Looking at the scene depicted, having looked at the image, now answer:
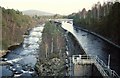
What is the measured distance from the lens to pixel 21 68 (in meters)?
27.2

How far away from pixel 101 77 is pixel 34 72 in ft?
43.1

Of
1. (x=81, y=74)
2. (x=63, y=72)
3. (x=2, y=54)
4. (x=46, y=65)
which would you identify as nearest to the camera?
(x=81, y=74)

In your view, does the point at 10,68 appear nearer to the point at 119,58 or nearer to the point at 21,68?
the point at 21,68

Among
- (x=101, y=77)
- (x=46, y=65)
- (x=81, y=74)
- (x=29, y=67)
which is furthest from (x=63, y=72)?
(x=101, y=77)

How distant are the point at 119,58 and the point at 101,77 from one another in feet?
53.9

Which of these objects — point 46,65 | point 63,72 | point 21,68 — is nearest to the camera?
point 63,72

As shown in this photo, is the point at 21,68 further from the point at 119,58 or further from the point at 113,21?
the point at 113,21

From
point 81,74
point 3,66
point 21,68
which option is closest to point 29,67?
point 21,68

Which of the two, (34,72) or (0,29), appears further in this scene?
(0,29)

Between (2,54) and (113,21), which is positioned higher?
(113,21)

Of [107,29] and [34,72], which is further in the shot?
[107,29]

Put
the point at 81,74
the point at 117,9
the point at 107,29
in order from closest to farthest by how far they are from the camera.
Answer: the point at 81,74 < the point at 117,9 < the point at 107,29

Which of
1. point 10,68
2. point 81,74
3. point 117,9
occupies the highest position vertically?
point 117,9

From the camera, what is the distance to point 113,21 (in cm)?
4075
